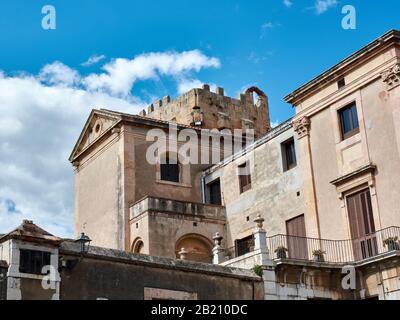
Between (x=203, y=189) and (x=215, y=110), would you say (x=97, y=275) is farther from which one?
(x=215, y=110)

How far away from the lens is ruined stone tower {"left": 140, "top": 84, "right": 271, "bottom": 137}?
147 feet

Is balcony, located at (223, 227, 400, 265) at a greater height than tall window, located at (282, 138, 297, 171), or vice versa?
tall window, located at (282, 138, 297, 171)

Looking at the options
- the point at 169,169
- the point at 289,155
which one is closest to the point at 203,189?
the point at 169,169

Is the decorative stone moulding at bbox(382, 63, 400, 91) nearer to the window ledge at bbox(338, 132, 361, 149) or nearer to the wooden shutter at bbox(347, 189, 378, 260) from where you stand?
the window ledge at bbox(338, 132, 361, 149)

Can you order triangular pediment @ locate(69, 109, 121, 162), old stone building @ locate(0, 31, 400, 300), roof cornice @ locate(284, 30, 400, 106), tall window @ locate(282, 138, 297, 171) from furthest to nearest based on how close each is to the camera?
triangular pediment @ locate(69, 109, 121, 162) < tall window @ locate(282, 138, 297, 171) < roof cornice @ locate(284, 30, 400, 106) < old stone building @ locate(0, 31, 400, 300)

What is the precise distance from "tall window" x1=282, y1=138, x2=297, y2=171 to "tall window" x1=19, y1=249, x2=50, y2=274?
1366 centimetres

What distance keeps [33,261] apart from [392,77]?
14024 millimetres

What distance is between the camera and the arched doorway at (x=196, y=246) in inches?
1255

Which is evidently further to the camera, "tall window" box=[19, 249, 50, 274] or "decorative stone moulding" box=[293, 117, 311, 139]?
"decorative stone moulding" box=[293, 117, 311, 139]

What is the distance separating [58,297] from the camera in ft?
60.7

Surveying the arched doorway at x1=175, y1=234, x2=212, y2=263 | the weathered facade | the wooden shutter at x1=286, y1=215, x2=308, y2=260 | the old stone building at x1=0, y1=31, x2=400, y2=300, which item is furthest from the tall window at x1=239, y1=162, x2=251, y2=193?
the weathered facade

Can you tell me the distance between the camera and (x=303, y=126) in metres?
29.2

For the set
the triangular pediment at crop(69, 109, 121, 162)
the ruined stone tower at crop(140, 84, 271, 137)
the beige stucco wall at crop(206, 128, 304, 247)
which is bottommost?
the beige stucco wall at crop(206, 128, 304, 247)
